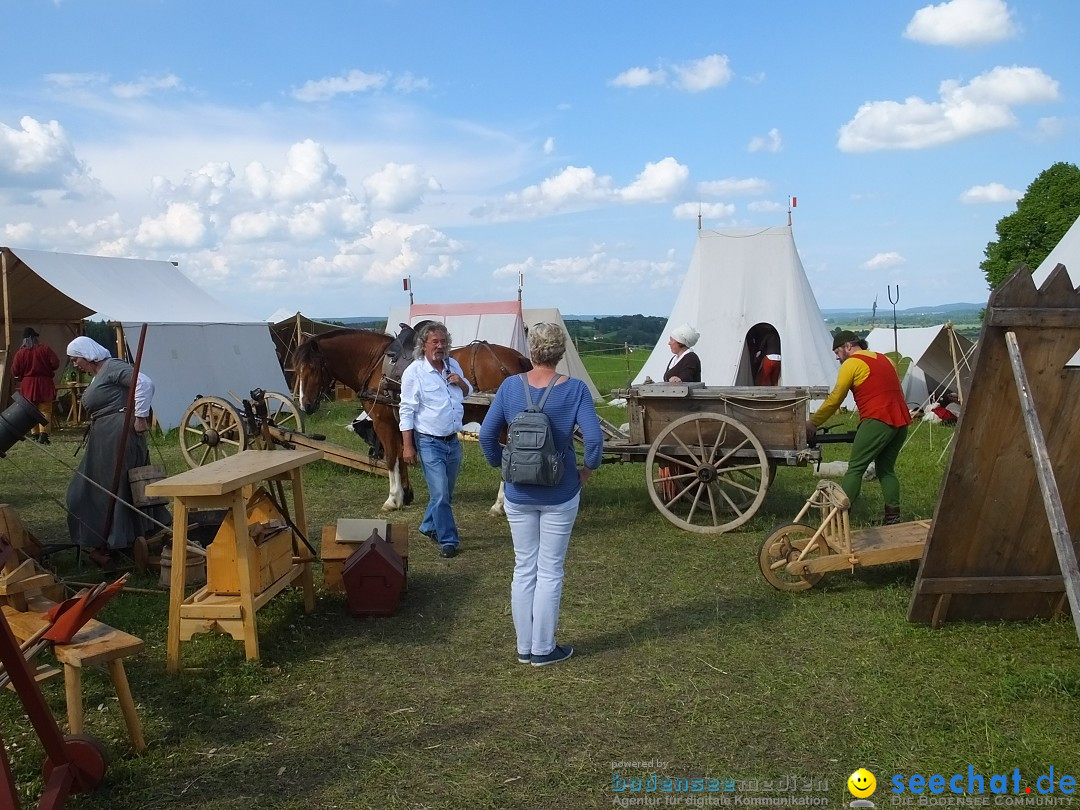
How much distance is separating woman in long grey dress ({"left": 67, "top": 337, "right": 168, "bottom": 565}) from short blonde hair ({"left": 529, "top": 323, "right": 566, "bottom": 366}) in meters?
3.09

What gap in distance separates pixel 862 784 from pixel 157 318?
45.9ft

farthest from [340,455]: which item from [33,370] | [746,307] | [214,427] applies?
[746,307]

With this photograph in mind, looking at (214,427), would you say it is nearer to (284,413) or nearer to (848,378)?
(284,413)

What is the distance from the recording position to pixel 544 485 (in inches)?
144

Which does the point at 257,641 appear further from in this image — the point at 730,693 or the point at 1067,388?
the point at 1067,388

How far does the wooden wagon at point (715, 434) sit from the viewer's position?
20.2ft

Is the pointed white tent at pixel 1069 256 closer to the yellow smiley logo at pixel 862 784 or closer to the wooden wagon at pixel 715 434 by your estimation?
the wooden wagon at pixel 715 434

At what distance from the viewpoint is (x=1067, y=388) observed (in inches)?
142

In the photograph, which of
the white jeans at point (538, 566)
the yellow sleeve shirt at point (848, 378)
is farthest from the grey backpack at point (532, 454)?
the yellow sleeve shirt at point (848, 378)

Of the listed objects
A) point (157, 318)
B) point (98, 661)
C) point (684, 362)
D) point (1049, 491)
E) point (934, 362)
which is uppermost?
point (157, 318)

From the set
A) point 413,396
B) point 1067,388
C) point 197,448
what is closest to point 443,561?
point 413,396

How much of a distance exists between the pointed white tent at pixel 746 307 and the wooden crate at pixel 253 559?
9.28 meters

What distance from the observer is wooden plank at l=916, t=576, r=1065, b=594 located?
4.00 metres

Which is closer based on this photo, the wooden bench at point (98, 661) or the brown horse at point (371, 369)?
the wooden bench at point (98, 661)
